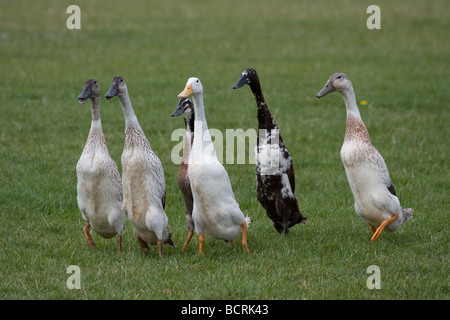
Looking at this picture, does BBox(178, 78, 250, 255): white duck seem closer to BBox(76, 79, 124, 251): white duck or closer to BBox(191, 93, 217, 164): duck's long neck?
BBox(191, 93, 217, 164): duck's long neck

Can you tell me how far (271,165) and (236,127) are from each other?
437cm

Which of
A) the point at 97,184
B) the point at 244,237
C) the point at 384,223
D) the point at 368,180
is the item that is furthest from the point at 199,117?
the point at 384,223

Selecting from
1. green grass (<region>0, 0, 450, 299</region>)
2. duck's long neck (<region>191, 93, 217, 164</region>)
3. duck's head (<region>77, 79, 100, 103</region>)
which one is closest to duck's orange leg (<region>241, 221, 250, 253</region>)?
green grass (<region>0, 0, 450, 299</region>)

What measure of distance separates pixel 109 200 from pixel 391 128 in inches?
243

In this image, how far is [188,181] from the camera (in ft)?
22.1

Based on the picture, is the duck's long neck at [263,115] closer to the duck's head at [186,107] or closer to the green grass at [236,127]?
the duck's head at [186,107]

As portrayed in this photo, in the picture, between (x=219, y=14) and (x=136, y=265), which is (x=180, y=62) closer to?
(x=219, y=14)

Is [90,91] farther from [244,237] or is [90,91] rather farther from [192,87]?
[244,237]

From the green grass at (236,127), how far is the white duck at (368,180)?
12.0 inches

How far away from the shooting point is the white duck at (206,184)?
618cm

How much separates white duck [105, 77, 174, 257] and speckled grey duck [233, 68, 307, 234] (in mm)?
1139

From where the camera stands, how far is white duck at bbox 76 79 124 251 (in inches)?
244

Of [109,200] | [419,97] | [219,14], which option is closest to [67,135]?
[109,200]

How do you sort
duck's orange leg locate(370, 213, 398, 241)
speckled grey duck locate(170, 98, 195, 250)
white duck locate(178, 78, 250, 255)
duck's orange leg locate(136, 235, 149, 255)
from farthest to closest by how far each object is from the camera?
speckled grey duck locate(170, 98, 195, 250) → duck's orange leg locate(370, 213, 398, 241) → duck's orange leg locate(136, 235, 149, 255) → white duck locate(178, 78, 250, 255)
